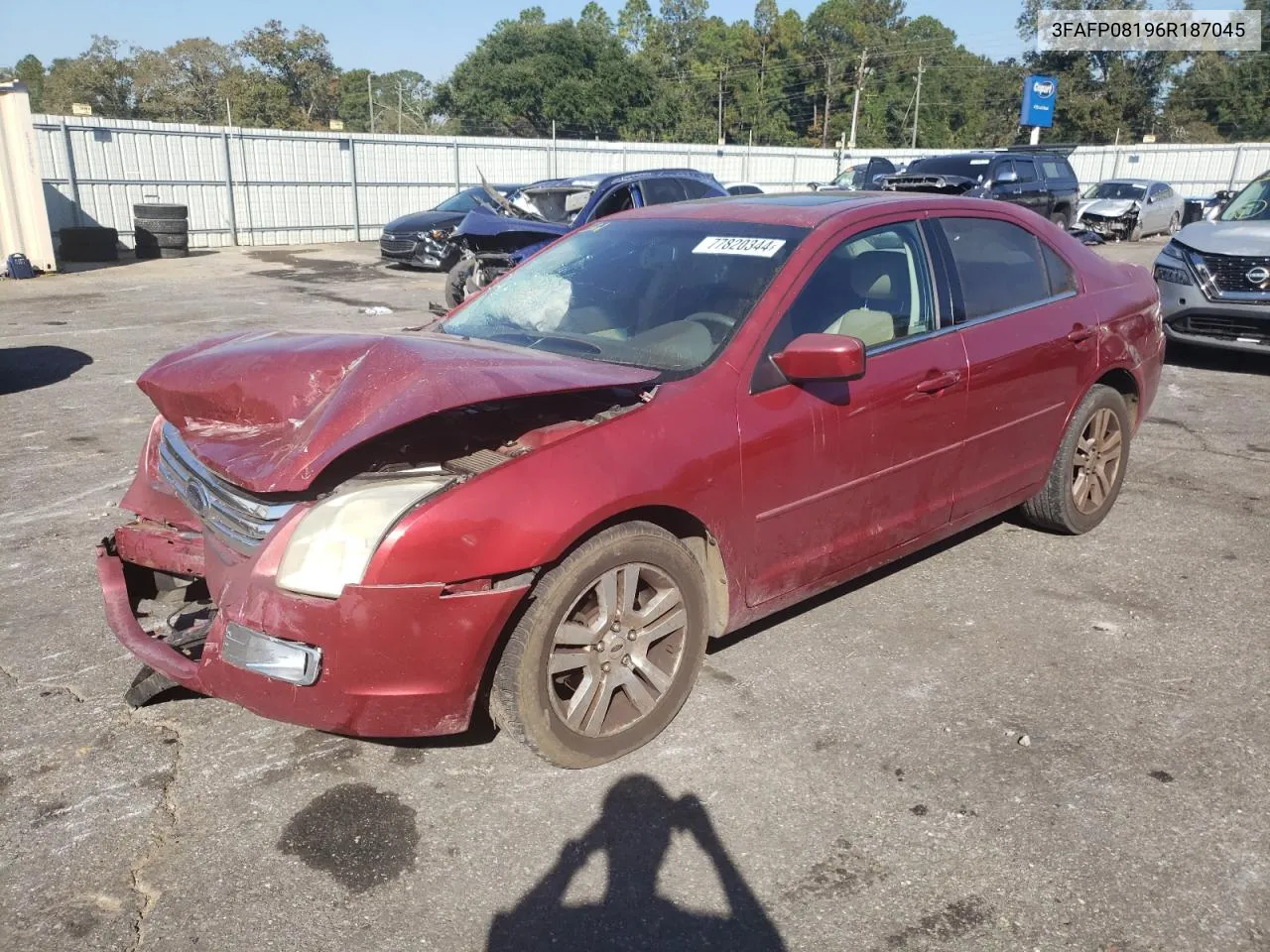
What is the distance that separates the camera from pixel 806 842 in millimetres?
2729

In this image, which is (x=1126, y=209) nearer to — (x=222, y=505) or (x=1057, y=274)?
(x=1057, y=274)

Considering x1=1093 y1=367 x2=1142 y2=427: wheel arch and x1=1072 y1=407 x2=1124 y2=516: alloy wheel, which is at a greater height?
x1=1093 y1=367 x2=1142 y2=427: wheel arch

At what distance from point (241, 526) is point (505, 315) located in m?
1.58

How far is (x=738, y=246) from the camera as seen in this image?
3758 mm

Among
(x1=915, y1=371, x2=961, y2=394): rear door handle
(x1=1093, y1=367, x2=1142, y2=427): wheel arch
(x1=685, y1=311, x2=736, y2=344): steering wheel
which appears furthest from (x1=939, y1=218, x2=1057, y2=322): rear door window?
(x1=685, y1=311, x2=736, y2=344): steering wheel

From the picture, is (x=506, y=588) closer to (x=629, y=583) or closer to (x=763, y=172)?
(x=629, y=583)

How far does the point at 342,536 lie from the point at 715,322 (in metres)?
1.52

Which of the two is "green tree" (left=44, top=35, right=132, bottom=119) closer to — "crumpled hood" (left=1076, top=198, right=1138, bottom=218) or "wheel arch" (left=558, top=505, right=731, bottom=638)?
"crumpled hood" (left=1076, top=198, right=1138, bottom=218)

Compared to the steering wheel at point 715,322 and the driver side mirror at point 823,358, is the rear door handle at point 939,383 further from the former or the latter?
the steering wheel at point 715,322

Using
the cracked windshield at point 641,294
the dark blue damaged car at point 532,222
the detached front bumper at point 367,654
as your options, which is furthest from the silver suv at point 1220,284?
the detached front bumper at point 367,654

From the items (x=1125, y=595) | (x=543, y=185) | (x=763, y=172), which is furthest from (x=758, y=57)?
(x=1125, y=595)

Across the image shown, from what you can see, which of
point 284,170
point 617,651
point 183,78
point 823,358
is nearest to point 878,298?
point 823,358

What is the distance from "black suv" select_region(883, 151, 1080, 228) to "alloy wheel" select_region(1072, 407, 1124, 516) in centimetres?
1081

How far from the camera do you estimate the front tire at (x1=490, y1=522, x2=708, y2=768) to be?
9.30 ft
